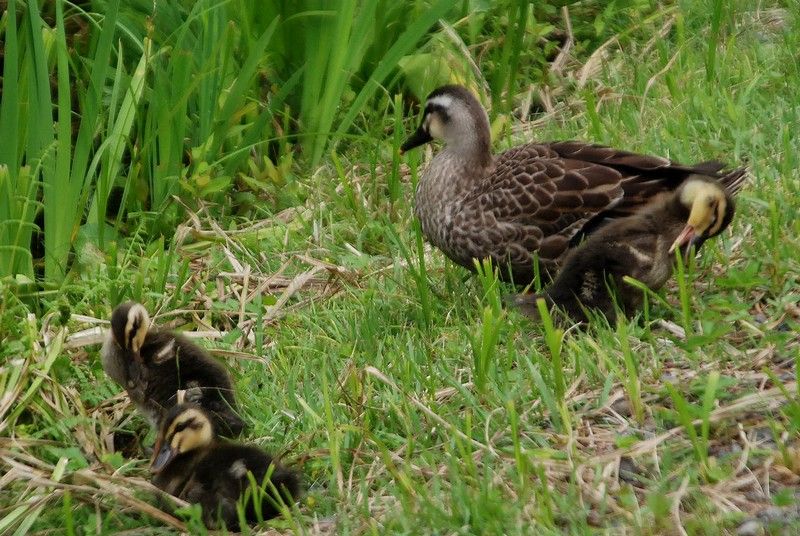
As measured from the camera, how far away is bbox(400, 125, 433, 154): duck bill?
596cm

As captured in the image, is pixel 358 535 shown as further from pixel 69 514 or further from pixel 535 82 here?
pixel 535 82

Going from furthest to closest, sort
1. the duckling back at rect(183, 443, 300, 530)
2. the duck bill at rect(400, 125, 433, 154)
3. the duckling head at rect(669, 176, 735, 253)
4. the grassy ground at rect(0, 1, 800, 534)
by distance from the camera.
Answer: the duck bill at rect(400, 125, 433, 154)
the duckling head at rect(669, 176, 735, 253)
the duckling back at rect(183, 443, 300, 530)
the grassy ground at rect(0, 1, 800, 534)

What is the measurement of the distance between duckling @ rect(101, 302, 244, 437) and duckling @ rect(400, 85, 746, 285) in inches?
49.9

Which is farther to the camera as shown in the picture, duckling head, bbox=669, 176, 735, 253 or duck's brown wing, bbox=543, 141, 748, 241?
duck's brown wing, bbox=543, 141, 748, 241

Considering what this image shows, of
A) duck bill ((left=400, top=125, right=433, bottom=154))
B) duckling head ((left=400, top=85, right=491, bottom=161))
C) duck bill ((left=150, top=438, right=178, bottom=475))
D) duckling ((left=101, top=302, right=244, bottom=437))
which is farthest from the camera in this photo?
duck bill ((left=400, top=125, right=433, bottom=154))

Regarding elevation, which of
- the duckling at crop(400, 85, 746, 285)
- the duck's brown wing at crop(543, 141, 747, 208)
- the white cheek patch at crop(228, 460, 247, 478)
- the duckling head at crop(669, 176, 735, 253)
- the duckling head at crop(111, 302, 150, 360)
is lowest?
the duckling head at crop(111, 302, 150, 360)

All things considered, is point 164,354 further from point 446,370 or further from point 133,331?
point 446,370

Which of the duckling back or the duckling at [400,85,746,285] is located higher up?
the duckling at [400,85,746,285]

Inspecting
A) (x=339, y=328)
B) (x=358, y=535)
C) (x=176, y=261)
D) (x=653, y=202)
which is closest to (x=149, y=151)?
(x=176, y=261)

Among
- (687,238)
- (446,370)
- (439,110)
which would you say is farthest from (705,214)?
(439,110)

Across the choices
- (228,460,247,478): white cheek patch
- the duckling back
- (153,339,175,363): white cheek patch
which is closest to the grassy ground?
the duckling back

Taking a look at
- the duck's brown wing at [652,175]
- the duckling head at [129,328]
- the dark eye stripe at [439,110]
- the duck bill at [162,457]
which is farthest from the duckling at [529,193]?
the duck bill at [162,457]

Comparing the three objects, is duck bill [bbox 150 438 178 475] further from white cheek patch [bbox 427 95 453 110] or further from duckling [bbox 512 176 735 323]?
white cheek patch [bbox 427 95 453 110]

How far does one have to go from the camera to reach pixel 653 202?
16.2 ft
